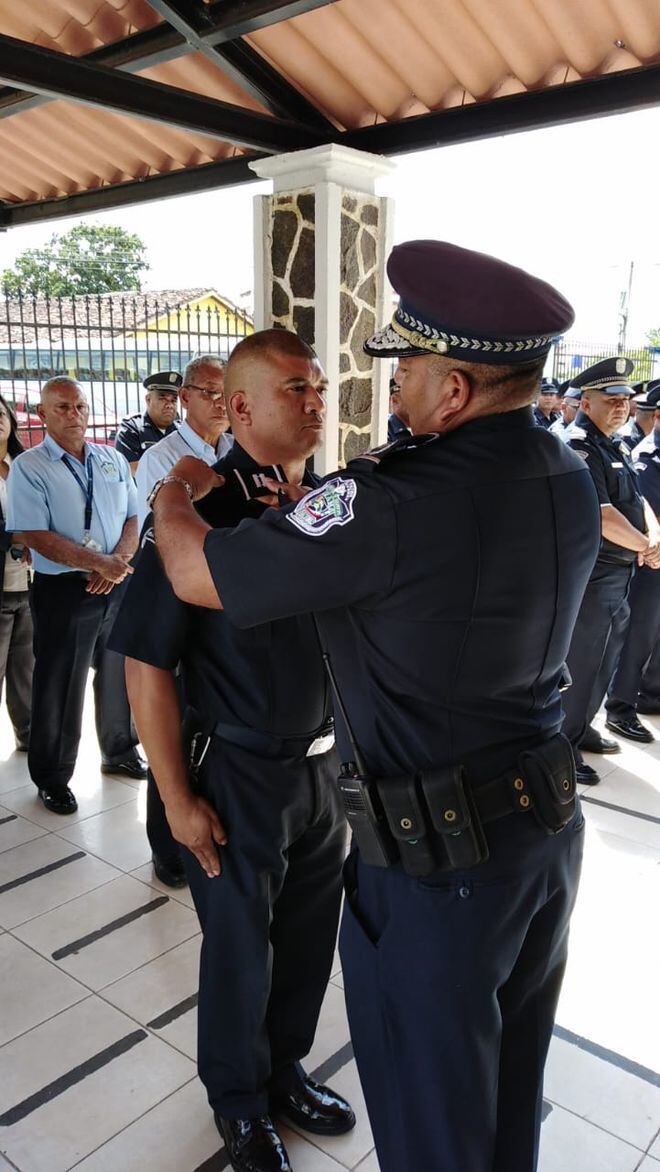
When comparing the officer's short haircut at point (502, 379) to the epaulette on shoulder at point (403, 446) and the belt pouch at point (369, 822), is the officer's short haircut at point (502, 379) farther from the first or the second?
the belt pouch at point (369, 822)

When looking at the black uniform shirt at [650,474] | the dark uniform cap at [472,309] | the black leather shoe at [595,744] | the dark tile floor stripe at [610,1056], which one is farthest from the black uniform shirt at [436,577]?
the black uniform shirt at [650,474]

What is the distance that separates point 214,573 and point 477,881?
0.61m

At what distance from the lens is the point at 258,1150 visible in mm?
1797

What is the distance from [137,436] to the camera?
5355mm

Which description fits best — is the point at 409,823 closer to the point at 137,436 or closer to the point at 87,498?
the point at 87,498

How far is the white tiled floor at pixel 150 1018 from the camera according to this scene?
1.93 m

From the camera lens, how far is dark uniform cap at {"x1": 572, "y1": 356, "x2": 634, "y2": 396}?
3896mm

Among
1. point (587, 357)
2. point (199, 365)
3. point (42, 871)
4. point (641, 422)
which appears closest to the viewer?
point (42, 871)

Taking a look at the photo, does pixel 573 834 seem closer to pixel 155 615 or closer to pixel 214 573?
pixel 214 573

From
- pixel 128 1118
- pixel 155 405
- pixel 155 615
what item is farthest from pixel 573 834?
pixel 155 405

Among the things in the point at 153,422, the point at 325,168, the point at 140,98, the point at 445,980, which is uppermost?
the point at 140,98

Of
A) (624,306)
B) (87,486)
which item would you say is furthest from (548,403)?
(624,306)

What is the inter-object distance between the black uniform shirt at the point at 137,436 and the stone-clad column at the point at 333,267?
1074 mm

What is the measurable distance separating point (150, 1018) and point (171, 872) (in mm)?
680
